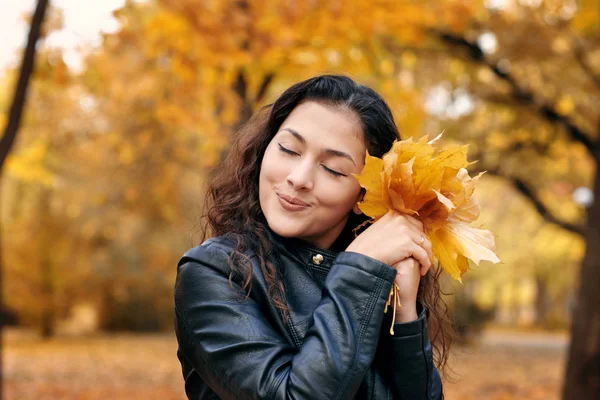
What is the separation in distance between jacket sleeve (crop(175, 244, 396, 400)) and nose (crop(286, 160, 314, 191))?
21 cm

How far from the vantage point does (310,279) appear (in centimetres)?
185

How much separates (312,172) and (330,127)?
0.43ft

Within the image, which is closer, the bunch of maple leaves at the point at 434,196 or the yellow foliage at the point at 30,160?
the bunch of maple leaves at the point at 434,196

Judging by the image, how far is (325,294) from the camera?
1.68 meters

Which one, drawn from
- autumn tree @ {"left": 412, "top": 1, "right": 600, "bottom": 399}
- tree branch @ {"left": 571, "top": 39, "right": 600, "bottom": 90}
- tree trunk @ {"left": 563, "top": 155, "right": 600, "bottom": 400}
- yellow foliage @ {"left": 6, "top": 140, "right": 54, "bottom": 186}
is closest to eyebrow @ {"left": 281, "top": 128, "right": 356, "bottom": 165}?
autumn tree @ {"left": 412, "top": 1, "right": 600, "bottom": 399}

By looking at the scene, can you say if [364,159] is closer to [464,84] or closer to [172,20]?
[172,20]

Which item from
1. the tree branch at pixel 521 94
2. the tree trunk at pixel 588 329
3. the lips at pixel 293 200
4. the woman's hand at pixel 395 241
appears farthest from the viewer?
the tree branch at pixel 521 94

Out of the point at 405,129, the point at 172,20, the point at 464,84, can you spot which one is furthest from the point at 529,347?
the point at 172,20

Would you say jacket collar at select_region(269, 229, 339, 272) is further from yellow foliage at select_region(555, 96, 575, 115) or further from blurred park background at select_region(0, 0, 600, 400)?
yellow foliage at select_region(555, 96, 575, 115)

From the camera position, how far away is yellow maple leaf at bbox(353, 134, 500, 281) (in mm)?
1729

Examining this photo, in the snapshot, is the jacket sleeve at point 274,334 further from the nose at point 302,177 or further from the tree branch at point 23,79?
the tree branch at point 23,79

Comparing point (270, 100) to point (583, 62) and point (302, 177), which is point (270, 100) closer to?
point (302, 177)

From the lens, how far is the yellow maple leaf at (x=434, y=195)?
1729 mm

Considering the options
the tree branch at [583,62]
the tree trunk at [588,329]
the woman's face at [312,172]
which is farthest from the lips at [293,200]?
the tree branch at [583,62]
